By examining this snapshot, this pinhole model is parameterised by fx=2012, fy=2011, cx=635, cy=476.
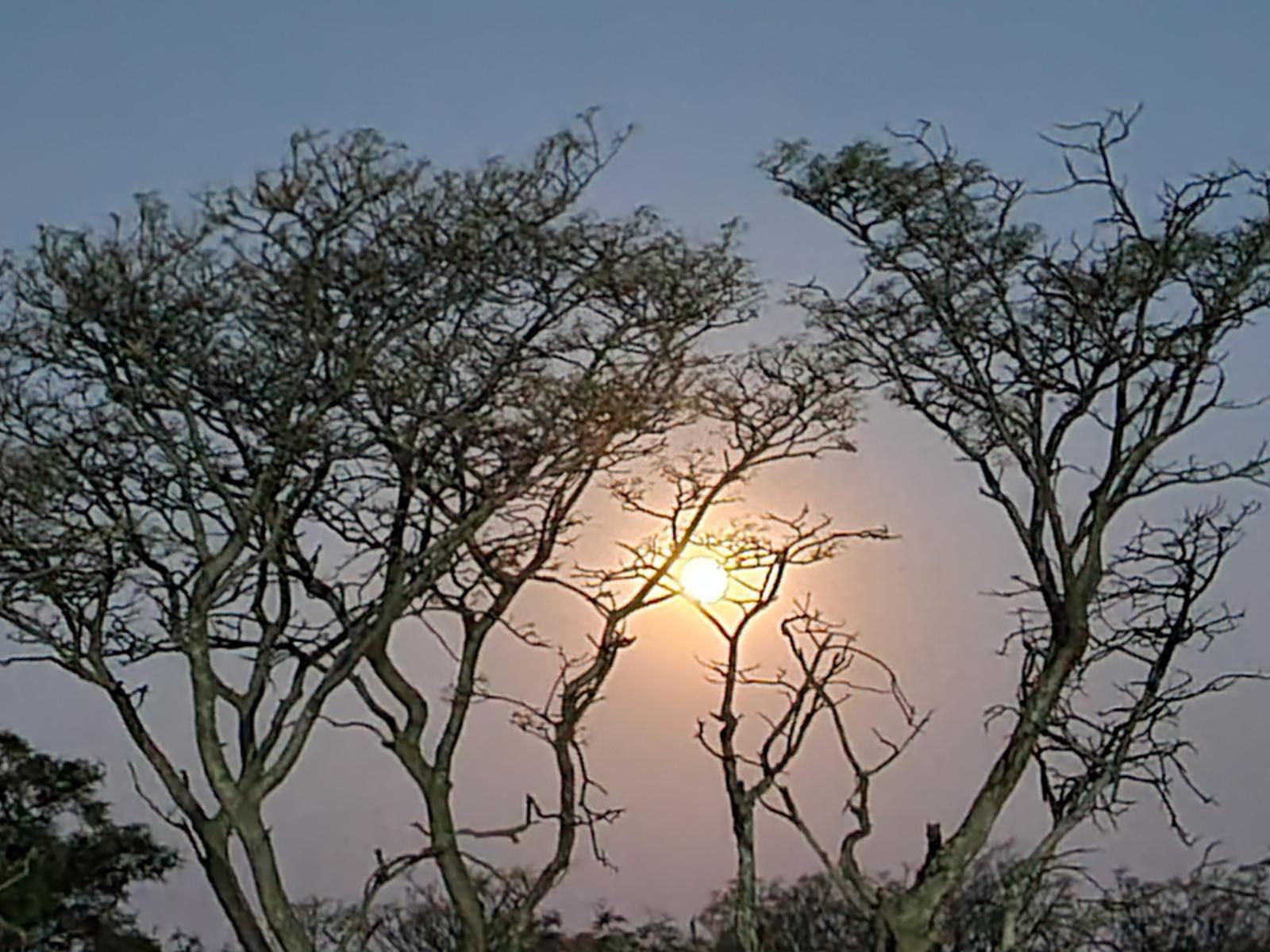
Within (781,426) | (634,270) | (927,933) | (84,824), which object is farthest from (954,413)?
(84,824)

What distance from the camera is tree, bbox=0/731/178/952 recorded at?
59.9ft

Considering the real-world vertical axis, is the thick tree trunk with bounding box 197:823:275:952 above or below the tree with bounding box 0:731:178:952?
below

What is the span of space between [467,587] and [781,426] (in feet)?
7.80

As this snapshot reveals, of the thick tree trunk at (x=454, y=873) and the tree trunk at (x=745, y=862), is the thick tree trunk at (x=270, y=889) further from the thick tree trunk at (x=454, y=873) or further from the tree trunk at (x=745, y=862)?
the tree trunk at (x=745, y=862)

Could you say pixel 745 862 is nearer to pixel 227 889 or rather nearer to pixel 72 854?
pixel 227 889

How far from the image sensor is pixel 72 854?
62.1ft

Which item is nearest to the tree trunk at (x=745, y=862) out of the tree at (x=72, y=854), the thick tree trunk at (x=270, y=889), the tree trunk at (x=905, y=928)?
the tree trunk at (x=905, y=928)

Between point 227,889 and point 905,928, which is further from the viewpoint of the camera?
point 227,889

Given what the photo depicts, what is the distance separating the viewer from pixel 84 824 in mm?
19406

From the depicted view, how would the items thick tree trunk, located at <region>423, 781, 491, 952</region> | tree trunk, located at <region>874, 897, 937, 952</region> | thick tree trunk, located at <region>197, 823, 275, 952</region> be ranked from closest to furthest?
tree trunk, located at <region>874, 897, 937, 952</region> → thick tree trunk, located at <region>197, 823, 275, 952</region> → thick tree trunk, located at <region>423, 781, 491, 952</region>

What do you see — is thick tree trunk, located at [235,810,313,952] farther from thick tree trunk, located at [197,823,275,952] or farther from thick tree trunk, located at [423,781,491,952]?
thick tree trunk, located at [423,781,491,952]

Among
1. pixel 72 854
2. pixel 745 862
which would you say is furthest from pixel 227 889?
pixel 72 854

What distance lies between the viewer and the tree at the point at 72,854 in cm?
1827

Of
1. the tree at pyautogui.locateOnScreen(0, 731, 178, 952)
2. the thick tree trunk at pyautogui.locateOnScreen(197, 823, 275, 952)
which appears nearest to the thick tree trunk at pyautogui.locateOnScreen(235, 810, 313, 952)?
the thick tree trunk at pyautogui.locateOnScreen(197, 823, 275, 952)
